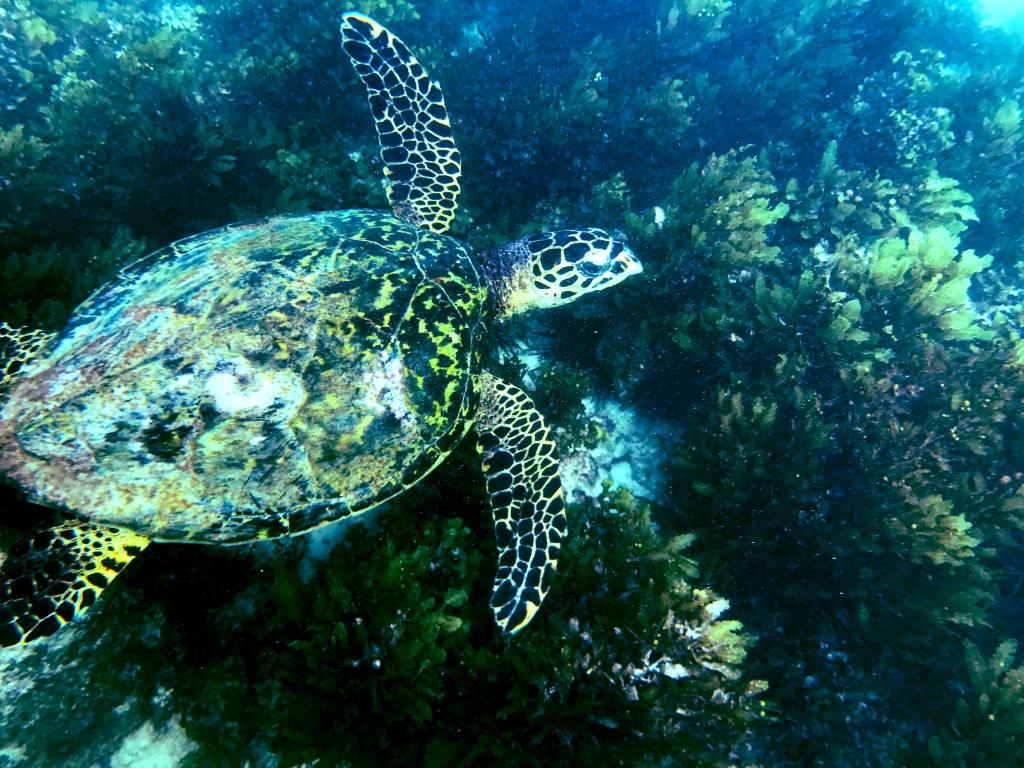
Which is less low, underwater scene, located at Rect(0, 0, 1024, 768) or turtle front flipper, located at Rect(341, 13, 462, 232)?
turtle front flipper, located at Rect(341, 13, 462, 232)

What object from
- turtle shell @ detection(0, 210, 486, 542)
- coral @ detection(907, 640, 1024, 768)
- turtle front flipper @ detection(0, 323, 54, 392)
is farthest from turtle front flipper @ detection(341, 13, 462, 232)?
coral @ detection(907, 640, 1024, 768)

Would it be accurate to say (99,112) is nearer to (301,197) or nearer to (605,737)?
(301,197)

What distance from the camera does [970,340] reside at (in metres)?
5.23

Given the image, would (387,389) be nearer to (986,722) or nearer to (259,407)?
(259,407)

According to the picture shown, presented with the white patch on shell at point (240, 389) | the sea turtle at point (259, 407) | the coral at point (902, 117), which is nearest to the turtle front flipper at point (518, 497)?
the sea turtle at point (259, 407)

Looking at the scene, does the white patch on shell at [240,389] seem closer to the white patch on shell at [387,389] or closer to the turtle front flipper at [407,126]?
the white patch on shell at [387,389]

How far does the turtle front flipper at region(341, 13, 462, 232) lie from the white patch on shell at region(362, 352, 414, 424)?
83.6 inches

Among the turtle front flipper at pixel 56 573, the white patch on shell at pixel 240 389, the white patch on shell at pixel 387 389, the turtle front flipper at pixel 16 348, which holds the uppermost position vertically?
the turtle front flipper at pixel 16 348

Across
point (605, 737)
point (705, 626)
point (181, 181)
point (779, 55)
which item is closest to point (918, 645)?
point (705, 626)

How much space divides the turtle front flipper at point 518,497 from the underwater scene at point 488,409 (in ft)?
0.08

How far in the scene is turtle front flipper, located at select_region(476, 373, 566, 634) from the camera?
9.56ft

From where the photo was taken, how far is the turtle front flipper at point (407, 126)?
15.0 feet

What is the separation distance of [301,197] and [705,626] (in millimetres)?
5197

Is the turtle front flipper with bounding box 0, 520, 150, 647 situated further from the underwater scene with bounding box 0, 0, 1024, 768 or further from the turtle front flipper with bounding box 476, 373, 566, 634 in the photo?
the turtle front flipper with bounding box 476, 373, 566, 634
